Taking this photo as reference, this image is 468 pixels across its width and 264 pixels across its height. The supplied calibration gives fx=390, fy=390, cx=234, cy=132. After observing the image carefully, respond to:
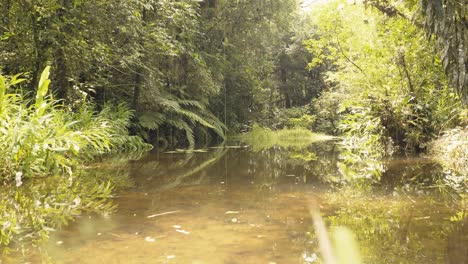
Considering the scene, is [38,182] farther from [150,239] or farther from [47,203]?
[150,239]

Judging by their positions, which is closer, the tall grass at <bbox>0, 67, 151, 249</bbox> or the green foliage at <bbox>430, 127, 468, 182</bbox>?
the tall grass at <bbox>0, 67, 151, 249</bbox>

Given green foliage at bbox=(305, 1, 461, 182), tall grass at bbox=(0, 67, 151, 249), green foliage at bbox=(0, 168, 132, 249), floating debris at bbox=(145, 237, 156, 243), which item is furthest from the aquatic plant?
floating debris at bbox=(145, 237, 156, 243)

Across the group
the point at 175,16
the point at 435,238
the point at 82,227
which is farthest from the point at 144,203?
the point at 175,16

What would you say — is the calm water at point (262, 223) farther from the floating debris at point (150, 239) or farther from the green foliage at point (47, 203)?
the green foliage at point (47, 203)

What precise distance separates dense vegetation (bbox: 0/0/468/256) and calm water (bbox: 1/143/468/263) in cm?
38

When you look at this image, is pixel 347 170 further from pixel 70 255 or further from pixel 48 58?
pixel 48 58

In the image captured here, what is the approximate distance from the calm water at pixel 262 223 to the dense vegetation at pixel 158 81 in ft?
1.25

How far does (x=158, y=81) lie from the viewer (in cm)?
1070

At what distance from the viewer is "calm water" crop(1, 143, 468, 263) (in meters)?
1.84

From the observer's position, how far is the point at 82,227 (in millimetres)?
2338

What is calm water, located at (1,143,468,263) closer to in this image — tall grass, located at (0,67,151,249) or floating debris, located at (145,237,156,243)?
floating debris, located at (145,237,156,243)

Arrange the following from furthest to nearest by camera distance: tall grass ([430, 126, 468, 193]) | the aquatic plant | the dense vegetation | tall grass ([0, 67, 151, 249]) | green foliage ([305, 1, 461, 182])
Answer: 1. the aquatic plant
2. green foliage ([305, 1, 461, 182])
3. tall grass ([430, 126, 468, 193])
4. the dense vegetation
5. tall grass ([0, 67, 151, 249])

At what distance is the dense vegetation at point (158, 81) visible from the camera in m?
3.67

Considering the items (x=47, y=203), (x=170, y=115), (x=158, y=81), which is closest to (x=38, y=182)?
(x=47, y=203)
